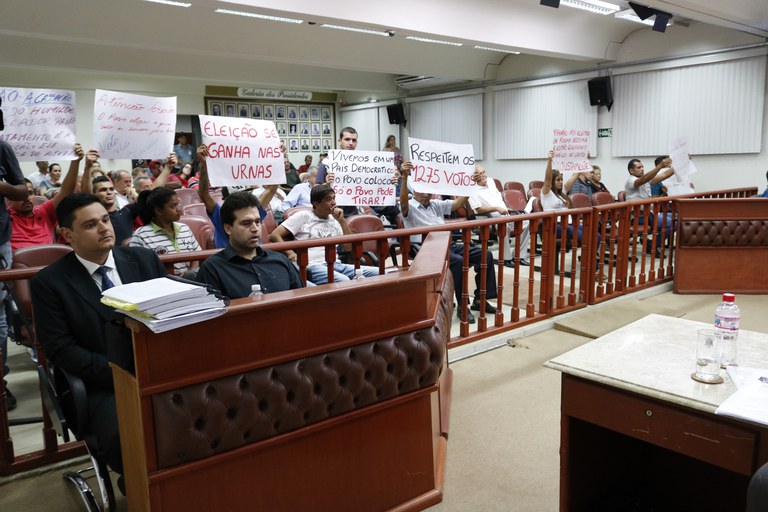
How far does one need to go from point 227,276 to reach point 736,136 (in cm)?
928

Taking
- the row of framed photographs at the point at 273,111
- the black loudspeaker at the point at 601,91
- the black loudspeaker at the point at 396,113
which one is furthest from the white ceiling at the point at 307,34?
the black loudspeaker at the point at 396,113

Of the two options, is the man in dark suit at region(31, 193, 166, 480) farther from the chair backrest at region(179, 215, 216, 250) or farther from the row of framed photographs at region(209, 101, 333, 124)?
the row of framed photographs at region(209, 101, 333, 124)

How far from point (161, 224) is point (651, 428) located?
9.80 ft

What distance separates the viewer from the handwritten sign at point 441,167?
4520mm

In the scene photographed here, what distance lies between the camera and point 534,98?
11992 mm

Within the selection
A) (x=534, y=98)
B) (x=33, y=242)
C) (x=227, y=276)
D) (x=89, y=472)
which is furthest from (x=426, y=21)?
(x=89, y=472)

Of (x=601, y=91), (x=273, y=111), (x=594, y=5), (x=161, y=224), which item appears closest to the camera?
(x=161, y=224)

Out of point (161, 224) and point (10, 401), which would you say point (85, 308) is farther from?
point (10, 401)

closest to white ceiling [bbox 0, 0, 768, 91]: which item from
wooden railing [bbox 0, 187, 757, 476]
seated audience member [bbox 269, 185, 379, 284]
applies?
seated audience member [bbox 269, 185, 379, 284]

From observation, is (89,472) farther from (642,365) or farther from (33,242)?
(642,365)

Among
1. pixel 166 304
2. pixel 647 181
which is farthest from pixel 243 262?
pixel 647 181

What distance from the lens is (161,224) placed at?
3.59m

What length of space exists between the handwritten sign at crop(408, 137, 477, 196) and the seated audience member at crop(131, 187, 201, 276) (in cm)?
182

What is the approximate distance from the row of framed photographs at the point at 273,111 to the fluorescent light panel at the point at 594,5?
805cm
